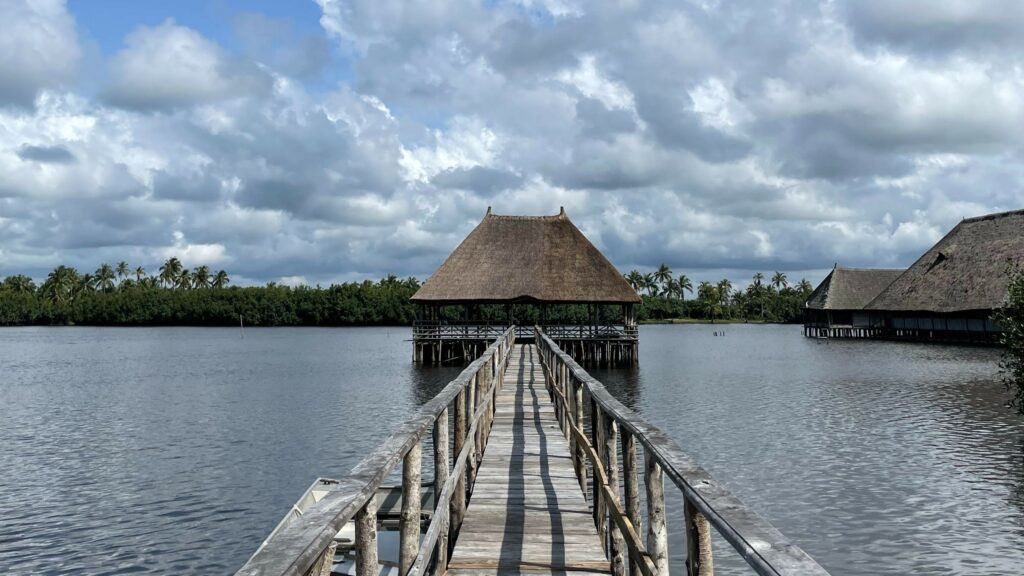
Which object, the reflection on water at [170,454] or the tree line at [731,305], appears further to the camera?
the tree line at [731,305]

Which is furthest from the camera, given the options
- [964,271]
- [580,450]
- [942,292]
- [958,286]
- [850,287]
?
[850,287]

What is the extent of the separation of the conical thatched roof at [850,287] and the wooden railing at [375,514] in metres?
62.1

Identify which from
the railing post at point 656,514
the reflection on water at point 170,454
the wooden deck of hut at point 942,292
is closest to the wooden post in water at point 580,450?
the railing post at point 656,514

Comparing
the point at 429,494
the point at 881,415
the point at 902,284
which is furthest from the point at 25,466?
the point at 902,284

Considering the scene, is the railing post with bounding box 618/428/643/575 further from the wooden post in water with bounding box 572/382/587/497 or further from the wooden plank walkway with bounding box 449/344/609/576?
the wooden post in water with bounding box 572/382/587/497

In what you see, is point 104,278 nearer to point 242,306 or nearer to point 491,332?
point 242,306

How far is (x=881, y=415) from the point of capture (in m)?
20.1

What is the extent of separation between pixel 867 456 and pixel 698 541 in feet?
45.0

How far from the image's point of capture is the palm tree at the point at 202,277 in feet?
436

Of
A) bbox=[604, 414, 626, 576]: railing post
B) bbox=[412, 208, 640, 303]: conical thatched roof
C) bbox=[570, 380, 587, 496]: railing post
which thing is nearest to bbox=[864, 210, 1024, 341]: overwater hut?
bbox=[412, 208, 640, 303]: conical thatched roof

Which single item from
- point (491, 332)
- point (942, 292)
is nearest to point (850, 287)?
point (942, 292)

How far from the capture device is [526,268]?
1502 inches

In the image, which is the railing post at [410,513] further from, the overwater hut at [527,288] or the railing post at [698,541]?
the overwater hut at [527,288]

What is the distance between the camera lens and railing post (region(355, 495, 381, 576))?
279cm
